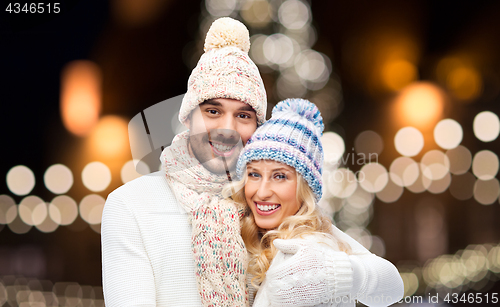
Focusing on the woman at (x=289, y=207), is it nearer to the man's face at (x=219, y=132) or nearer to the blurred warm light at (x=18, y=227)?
the man's face at (x=219, y=132)

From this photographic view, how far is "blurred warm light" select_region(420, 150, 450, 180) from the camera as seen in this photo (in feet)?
14.8

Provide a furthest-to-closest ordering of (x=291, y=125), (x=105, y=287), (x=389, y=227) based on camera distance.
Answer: (x=389, y=227), (x=291, y=125), (x=105, y=287)

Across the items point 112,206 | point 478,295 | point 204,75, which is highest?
point 204,75

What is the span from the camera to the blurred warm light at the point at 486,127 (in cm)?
462

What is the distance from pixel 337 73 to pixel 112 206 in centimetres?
333

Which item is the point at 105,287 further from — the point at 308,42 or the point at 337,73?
the point at 337,73

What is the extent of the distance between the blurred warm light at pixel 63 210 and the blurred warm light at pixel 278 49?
108 inches

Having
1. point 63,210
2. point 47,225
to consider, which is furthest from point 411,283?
point 47,225

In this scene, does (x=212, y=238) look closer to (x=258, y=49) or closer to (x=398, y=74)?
(x=258, y=49)

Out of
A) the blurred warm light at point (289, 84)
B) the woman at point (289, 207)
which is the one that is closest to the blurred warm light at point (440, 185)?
the blurred warm light at point (289, 84)

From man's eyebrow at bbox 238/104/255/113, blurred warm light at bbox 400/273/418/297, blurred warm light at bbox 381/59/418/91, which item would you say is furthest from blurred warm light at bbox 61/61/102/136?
blurred warm light at bbox 400/273/418/297

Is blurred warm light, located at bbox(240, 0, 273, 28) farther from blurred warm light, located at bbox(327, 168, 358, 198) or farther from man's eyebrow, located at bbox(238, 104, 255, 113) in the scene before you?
man's eyebrow, located at bbox(238, 104, 255, 113)

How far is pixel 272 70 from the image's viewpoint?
3.90m

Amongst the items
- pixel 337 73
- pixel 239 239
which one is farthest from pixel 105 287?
pixel 337 73
